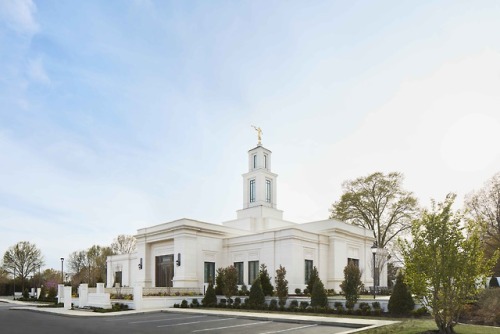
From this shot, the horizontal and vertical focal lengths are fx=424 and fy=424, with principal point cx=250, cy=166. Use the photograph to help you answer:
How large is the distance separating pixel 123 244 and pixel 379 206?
4189 centimetres

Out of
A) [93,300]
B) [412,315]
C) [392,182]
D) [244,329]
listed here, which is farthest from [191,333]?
[392,182]

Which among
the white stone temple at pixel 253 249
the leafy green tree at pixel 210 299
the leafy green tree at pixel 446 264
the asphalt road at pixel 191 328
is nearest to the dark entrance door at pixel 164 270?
the white stone temple at pixel 253 249

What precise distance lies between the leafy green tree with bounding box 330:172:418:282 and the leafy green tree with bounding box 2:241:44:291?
47.7 meters

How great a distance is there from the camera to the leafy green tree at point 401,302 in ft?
62.6

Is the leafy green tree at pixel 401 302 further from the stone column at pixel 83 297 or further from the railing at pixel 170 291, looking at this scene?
the stone column at pixel 83 297

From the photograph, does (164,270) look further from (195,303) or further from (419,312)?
(419,312)

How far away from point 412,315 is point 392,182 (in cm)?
2688

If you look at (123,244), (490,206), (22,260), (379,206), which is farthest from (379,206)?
(22,260)

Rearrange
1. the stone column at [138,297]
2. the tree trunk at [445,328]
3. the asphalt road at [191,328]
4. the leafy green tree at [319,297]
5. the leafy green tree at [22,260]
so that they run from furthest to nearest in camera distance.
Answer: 1. the leafy green tree at [22,260]
2. the stone column at [138,297]
3. the leafy green tree at [319,297]
4. the asphalt road at [191,328]
5. the tree trunk at [445,328]

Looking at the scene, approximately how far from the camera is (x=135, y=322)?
18.7 meters

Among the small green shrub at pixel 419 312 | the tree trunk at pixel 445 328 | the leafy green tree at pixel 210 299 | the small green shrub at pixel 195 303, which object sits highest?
the tree trunk at pixel 445 328

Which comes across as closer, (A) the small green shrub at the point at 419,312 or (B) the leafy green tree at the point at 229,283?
(A) the small green shrub at the point at 419,312

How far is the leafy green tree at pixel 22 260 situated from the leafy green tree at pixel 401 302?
60.2m

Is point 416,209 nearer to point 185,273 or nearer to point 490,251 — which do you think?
point 490,251
